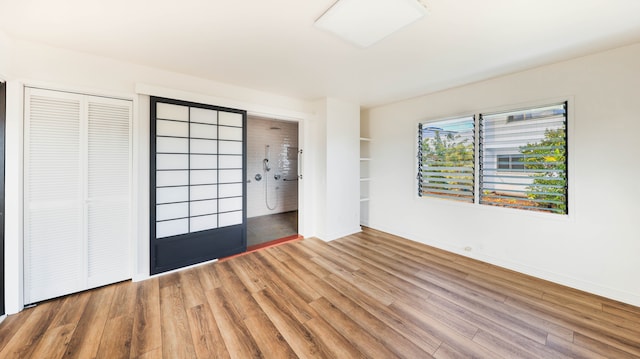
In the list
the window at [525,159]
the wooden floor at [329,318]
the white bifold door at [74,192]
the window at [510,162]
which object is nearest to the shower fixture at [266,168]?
the wooden floor at [329,318]

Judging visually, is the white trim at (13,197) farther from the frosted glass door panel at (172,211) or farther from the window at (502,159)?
the window at (502,159)

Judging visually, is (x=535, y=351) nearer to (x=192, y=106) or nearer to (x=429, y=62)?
(x=429, y=62)

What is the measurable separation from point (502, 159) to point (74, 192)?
4901mm

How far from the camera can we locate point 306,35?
1.98m

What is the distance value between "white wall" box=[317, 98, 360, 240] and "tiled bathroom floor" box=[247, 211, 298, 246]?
2.64 feet

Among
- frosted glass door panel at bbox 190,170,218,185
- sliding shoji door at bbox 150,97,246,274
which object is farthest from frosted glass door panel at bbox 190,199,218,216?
frosted glass door panel at bbox 190,170,218,185

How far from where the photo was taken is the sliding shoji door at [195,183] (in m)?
2.71

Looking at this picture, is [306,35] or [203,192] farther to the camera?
[203,192]

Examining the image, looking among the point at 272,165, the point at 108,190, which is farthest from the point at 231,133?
the point at 272,165

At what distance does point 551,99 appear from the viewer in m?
2.55

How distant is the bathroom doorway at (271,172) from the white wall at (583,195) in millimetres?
3472

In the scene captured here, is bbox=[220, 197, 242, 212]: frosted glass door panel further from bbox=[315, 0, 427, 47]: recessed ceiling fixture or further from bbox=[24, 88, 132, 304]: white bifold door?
bbox=[315, 0, 427, 47]: recessed ceiling fixture

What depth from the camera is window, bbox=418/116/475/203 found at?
329cm

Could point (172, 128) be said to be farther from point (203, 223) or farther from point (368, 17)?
point (368, 17)
